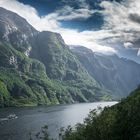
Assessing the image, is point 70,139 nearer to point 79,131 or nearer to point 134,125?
point 79,131

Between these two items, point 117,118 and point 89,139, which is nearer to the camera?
point 89,139

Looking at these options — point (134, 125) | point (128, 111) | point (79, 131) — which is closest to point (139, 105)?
point (128, 111)

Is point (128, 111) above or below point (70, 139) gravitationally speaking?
above

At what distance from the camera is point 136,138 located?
11419cm

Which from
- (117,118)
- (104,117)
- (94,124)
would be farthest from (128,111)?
(94,124)

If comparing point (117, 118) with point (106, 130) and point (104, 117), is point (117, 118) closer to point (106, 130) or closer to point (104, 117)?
point (104, 117)

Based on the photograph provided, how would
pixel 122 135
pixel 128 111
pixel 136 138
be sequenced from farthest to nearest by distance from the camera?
pixel 128 111 < pixel 122 135 < pixel 136 138

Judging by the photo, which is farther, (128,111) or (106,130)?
(128,111)

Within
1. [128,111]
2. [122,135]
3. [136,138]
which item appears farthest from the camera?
[128,111]

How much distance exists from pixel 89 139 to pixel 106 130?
23.0 feet

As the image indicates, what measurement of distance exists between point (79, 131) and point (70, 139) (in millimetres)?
6019

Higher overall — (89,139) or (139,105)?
(139,105)

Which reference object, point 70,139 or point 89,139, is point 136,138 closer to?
point 89,139

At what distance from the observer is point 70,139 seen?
12712 cm
